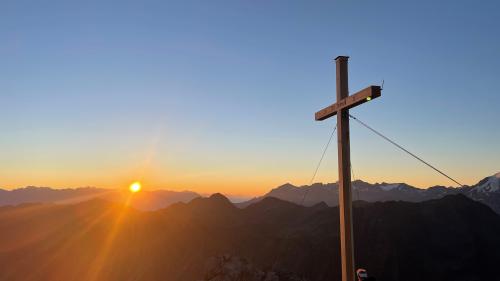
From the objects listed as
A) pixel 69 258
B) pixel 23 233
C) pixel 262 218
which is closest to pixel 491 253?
pixel 262 218

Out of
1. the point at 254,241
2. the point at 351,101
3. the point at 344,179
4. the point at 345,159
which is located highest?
the point at 351,101

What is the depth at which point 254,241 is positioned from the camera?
91.4 m

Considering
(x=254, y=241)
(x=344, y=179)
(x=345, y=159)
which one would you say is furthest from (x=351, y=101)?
(x=254, y=241)

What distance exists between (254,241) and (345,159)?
8602 cm

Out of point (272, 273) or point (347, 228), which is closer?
point (347, 228)

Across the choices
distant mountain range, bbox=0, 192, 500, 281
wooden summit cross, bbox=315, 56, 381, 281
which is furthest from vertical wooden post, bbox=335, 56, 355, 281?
distant mountain range, bbox=0, 192, 500, 281

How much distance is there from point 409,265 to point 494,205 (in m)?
129

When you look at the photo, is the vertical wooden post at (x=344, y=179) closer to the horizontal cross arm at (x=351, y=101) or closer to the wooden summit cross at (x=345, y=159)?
the wooden summit cross at (x=345, y=159)

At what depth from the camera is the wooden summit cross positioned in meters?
7.19

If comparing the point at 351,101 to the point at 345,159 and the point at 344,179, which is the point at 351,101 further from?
the point at 344,179

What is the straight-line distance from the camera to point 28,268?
91.5m

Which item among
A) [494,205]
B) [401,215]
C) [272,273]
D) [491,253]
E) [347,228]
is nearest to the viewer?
[347,228]

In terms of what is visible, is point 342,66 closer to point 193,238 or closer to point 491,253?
point 193,238

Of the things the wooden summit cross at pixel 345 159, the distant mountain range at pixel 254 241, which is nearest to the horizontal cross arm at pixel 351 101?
the wooden summit cross at pixel 345 159
